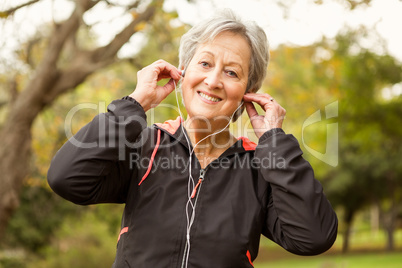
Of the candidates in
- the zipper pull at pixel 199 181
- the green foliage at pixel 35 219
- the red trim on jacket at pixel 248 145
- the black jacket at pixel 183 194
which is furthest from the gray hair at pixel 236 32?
the green foliage at pixel 35 219

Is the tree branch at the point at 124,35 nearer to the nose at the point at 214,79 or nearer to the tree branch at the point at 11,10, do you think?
the tree branch at the point at 11,10

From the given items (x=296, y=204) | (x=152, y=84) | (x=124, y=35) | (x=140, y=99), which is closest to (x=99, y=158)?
(x=140, y=99)

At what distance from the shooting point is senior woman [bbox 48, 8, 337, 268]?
185 cm

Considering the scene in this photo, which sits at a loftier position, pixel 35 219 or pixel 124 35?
pixel 124 35

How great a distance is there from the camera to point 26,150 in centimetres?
657

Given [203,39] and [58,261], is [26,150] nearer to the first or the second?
[203,39]

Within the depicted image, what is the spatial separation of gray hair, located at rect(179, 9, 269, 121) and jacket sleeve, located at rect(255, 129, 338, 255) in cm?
51

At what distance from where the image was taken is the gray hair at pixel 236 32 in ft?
7.13

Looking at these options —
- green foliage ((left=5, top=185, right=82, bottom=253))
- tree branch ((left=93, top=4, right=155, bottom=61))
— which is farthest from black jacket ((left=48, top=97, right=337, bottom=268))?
green foliage ((left=5, top=185, right=82, bottom=253))

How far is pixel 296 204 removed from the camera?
188 centimetres

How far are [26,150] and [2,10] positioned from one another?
2.32m

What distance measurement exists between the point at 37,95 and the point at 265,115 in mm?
5178

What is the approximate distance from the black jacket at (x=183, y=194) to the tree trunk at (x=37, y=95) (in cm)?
461

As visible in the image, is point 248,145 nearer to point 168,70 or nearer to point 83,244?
point 168,70
